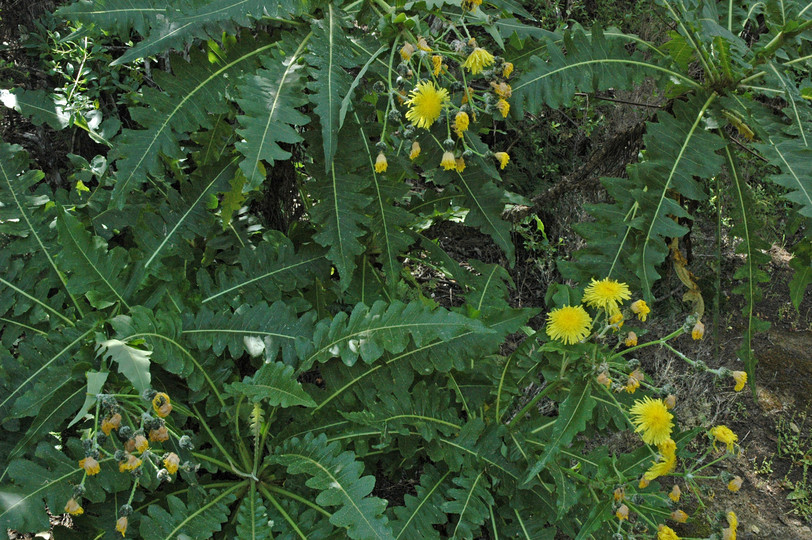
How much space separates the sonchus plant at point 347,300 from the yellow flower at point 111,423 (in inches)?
1.8

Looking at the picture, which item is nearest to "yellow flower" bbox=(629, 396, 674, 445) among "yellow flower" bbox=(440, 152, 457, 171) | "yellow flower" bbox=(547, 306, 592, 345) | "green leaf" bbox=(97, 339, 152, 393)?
"yellow flower" bbox=(547, 306, 592, 345)

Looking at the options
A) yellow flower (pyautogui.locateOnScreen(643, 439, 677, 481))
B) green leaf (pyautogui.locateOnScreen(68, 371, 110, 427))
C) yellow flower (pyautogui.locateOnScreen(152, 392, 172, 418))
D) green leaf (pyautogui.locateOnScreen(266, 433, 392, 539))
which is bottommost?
green leaf (pyautogui.locateOnScreen(266, 433, 392, 539))

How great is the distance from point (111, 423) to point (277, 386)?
422 mm

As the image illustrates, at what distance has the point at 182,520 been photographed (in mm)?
1714

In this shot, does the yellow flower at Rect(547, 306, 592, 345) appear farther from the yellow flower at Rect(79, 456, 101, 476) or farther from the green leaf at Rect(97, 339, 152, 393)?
the yellow flower at Rect(79, 456, 101, 476)

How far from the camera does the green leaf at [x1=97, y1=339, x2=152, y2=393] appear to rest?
150 cm

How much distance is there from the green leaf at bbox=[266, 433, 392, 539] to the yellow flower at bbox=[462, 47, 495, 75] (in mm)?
1062

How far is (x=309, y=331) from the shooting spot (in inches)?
77.5

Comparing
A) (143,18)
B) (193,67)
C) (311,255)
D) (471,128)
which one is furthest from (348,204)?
(143,18)

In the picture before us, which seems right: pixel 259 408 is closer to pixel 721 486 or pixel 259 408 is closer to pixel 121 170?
pixel 121 170


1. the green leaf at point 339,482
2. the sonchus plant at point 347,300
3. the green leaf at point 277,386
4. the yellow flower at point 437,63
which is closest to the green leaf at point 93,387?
the sonchus plant at point 347,300

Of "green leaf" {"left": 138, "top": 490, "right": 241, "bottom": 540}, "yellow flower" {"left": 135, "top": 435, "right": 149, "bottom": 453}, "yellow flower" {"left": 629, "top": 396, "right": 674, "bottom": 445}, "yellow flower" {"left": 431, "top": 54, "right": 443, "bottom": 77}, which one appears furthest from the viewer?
"yellow flower" {"left": 431, "top": 54, "right": 443, "bottom": 77}

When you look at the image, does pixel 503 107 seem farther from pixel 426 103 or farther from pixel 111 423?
pixel 111 423

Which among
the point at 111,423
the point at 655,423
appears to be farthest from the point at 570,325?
the point at 111,423
